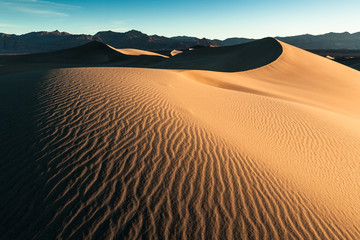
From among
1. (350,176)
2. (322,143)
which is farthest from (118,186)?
(322,143)

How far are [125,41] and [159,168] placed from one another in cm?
16419

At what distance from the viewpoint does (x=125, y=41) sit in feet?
499

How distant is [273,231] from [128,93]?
539 cm

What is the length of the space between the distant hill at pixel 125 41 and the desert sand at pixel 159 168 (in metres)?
120

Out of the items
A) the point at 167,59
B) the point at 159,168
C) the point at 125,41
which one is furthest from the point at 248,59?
the point at 125,41

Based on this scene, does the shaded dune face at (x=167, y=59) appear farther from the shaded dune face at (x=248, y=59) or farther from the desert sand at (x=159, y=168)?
the desert sand at (x=159, y=168)

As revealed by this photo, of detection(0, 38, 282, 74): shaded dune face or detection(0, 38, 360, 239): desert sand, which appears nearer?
detection(0, 38, 360, 239): desert sand

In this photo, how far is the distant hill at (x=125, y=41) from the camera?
130 metres

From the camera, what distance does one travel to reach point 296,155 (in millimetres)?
5328

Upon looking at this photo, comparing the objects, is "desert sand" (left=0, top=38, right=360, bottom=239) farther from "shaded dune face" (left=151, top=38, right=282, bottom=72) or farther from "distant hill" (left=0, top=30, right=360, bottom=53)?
"distant hill" (left=0, top=30, right=360, bottom=53)

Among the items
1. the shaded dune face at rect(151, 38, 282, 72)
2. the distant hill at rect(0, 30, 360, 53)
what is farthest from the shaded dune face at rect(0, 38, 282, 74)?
the distant hill at rect(0, 30, 360, 53)

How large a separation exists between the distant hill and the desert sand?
120m

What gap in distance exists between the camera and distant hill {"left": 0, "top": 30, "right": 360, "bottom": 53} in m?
130

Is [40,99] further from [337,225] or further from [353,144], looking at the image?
[353,144]
